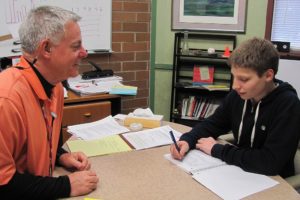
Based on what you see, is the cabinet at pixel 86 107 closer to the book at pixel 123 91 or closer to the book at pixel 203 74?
the book at pixel 123 91

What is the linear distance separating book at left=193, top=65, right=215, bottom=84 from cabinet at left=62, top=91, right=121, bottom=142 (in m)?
1.02

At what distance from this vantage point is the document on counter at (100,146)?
159 centimetres

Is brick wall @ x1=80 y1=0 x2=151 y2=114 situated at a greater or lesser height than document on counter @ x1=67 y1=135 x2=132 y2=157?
greater

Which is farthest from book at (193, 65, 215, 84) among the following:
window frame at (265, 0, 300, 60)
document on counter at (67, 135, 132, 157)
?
document on counter at (67, 135, 132, 157)

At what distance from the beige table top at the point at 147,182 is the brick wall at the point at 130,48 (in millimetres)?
1882

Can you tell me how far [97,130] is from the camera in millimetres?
1844

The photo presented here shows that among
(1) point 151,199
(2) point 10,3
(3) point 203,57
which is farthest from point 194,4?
(1) point 151,199

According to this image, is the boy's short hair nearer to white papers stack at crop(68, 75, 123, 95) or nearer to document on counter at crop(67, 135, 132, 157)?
document on counter at crop(67, 135, 132, 157)

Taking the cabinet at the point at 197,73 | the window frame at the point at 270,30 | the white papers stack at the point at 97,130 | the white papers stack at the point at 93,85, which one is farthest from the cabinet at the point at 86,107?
the window frame at the point at 270,30

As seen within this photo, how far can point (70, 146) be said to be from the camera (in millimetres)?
1643

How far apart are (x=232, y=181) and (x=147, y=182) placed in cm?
32

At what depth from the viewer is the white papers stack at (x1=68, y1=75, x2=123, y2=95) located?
263cm

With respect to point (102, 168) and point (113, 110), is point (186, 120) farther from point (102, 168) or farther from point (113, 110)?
point (102, 168)

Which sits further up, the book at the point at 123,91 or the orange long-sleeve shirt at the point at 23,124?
the orange long-sleeve shirt at the point at 23,124
